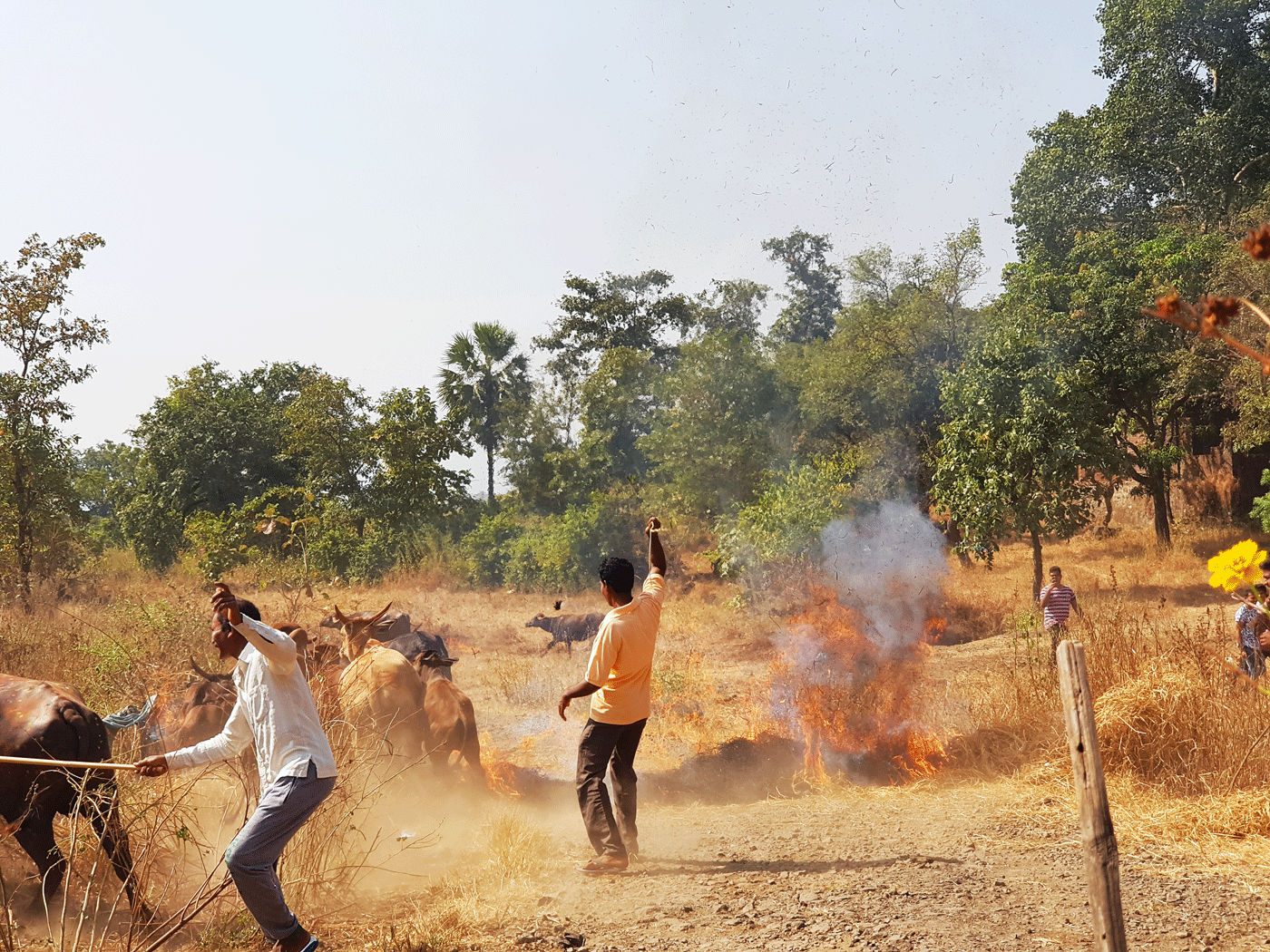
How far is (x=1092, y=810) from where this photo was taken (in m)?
3.51

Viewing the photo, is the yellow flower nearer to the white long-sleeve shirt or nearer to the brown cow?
the white long-sleeve shirt

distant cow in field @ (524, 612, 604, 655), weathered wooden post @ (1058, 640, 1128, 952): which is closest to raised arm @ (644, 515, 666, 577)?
weathered wooden post @ (1058, 640, 1128, 952)

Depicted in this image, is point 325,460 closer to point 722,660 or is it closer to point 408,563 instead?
point 408,563

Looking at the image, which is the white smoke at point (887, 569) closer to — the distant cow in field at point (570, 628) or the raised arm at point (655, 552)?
the distant cow in field at point (570, 628)

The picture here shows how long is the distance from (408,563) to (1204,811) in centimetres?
2074

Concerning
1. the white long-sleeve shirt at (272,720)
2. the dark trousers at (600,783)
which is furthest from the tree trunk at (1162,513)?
the white long-sleeve shirt at (272,720)

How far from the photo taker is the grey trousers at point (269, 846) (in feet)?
12.4

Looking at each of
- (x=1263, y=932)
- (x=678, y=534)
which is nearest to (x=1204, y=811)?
(x=1263, y=932)

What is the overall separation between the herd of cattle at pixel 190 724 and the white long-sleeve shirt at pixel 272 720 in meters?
0.56

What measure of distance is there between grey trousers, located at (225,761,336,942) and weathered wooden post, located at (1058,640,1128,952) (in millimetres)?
3014

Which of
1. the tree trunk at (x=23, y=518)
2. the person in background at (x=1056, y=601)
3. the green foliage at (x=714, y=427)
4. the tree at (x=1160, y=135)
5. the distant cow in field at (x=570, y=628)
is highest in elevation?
the tree at (x=1160, y=135)

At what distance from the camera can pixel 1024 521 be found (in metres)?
16.3

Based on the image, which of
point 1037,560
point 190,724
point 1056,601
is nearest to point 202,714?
point 190,724

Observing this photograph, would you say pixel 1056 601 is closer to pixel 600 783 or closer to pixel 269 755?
pixel 600 783
